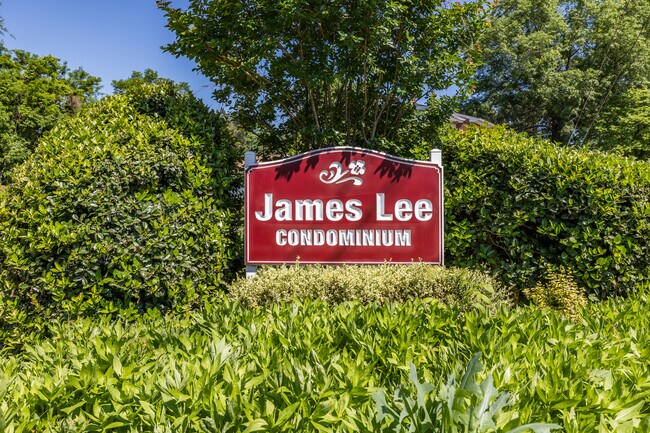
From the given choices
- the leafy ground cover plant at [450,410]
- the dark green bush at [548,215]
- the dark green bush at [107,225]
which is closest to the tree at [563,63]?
the dark green bush at [548,215]

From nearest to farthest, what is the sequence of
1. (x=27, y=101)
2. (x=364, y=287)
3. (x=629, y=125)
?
1. (x=364, y=287)
2. (x=629, y=125)
3. (x=27, y=101)

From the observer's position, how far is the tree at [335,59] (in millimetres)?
5469

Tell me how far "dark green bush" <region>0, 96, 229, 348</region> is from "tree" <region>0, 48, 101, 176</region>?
2543 centimetres

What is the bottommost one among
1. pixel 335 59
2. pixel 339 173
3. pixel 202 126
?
pixel 339 173

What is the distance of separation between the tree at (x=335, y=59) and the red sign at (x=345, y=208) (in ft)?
2.78

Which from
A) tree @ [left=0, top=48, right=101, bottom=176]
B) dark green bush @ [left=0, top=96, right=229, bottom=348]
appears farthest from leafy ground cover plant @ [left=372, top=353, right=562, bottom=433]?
tree @ [left=0, top=48, right=101, bottom=176]

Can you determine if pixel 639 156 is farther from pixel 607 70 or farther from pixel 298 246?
pixel 298 246

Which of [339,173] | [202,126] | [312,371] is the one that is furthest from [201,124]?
[312,371]

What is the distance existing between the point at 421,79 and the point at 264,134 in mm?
2511

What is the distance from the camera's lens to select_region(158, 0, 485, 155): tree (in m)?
5.47

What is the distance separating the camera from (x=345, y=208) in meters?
5.29

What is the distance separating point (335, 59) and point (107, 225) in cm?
345

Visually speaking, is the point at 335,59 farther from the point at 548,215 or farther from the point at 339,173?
the point at 548,215

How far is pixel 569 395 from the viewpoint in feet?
5.16
